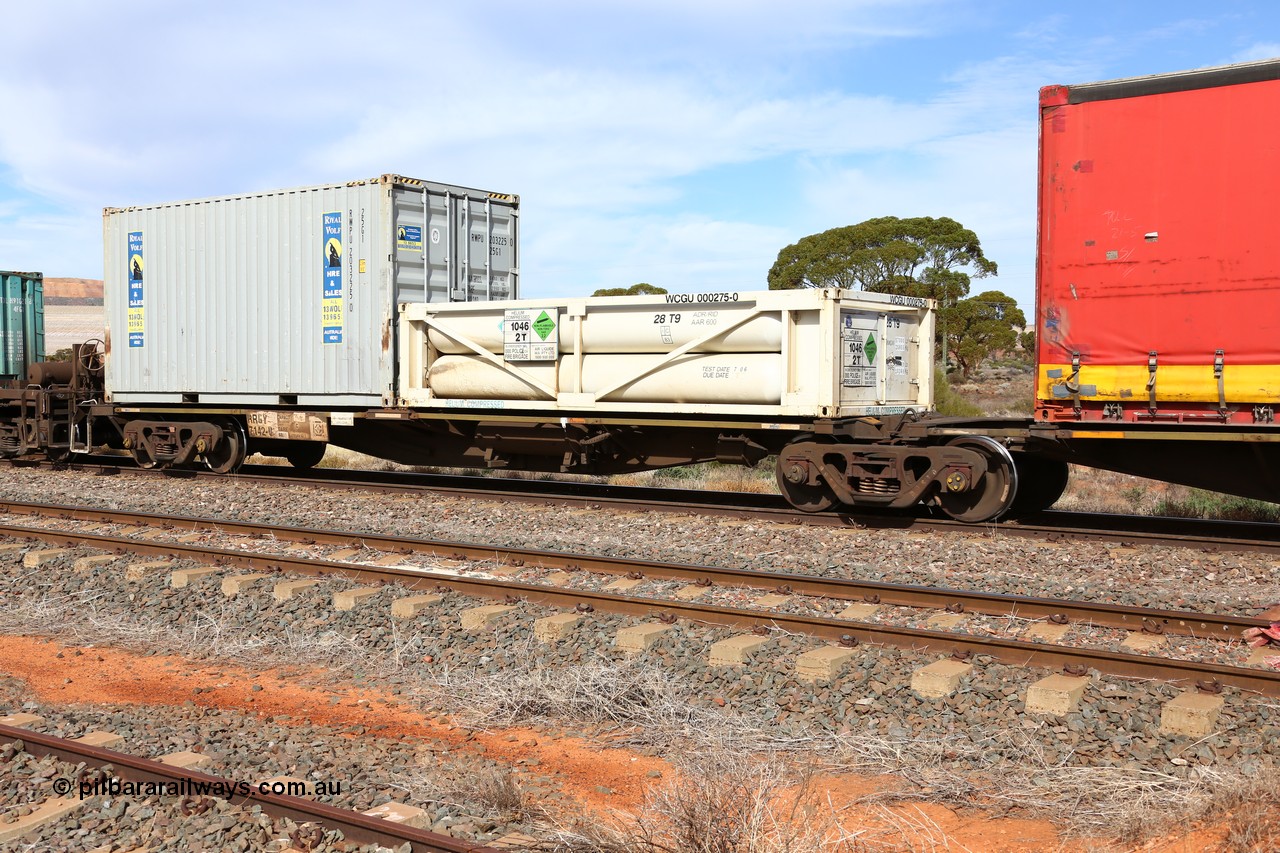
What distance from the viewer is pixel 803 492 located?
1157 cm

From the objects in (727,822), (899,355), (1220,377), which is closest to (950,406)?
(899,355)

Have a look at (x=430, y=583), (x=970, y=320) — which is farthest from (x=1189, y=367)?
(x=970, y=320)

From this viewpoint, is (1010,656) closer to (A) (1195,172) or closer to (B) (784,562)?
→ (B) (784,562)

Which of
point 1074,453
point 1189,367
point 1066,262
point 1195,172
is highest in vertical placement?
Result: point 1195,172

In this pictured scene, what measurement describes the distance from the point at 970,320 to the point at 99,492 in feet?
128

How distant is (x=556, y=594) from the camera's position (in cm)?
754

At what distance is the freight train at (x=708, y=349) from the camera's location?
9281 mm

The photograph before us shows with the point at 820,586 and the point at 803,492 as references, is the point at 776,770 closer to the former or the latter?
the point at 820,586

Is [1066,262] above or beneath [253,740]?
above

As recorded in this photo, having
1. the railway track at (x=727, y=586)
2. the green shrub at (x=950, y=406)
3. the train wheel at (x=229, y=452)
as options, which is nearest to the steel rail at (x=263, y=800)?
the railway track at (x=727, y=586)

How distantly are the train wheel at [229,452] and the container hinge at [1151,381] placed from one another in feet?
38.7
